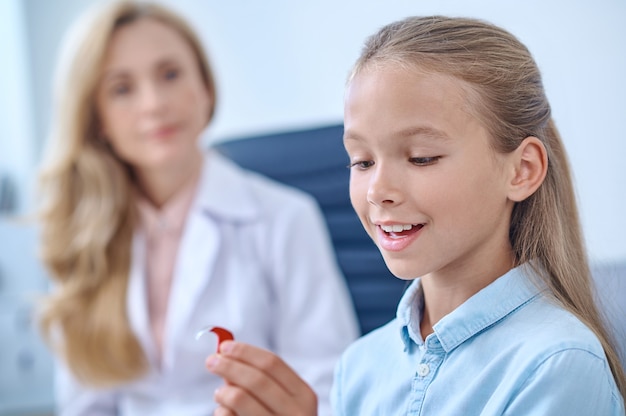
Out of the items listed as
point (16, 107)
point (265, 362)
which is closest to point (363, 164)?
Result: point (265, 362)

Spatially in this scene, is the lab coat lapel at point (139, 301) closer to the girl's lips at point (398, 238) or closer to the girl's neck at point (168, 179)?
the girl's neck at point (168, 179)

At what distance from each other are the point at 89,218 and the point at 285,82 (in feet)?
2.13

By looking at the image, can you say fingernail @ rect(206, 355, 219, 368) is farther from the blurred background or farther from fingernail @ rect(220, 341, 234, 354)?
the blurred background

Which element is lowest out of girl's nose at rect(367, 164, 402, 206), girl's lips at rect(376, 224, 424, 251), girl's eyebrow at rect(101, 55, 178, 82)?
girl's lips at rect(376, 224, 424, 251)

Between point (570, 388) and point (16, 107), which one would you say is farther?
point (16, 107)

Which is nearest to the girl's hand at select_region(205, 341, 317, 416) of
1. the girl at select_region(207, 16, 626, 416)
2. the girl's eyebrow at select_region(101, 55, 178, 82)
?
the girl at select_region(207, 16, 626, 416)

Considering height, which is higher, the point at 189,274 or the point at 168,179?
the point at 168,179

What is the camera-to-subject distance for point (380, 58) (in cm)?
59

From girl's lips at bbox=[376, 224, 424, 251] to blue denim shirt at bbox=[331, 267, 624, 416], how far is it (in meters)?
0.08

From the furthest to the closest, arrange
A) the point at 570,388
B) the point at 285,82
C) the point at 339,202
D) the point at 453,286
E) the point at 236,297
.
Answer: the point at 285,82 < the point at 339,202 < the point at 236,297 < the point at 453,286 < the point at 570,388

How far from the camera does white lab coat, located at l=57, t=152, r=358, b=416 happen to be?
1.25 meters

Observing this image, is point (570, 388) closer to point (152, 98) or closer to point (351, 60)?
point (351, 60)

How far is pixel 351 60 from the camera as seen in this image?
2.63 feet

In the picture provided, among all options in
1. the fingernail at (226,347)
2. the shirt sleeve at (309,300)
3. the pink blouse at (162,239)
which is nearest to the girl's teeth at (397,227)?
the fingernail at (226,347)
